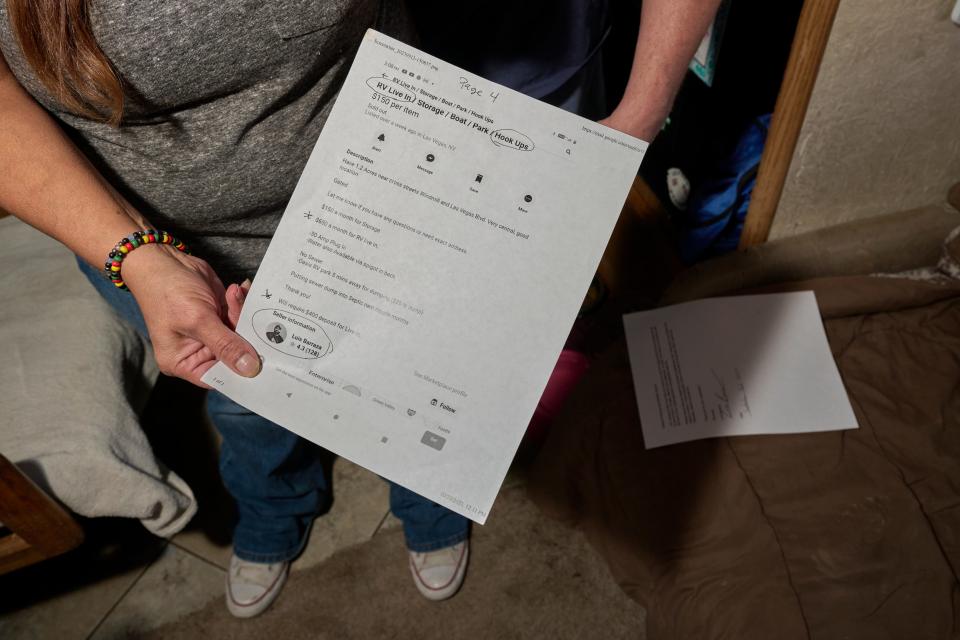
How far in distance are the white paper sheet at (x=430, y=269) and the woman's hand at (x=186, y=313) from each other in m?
0.02

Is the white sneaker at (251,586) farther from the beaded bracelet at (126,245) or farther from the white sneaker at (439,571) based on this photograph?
the beaded bracelet at (126,245)

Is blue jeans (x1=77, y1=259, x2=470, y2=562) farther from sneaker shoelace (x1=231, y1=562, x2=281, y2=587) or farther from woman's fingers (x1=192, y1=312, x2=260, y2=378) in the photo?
woman's fingers (x1=192, y1=312, x2=260, y2=378)

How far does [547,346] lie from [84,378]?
2.39 ft

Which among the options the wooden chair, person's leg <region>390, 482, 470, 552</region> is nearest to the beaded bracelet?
the wooden chair

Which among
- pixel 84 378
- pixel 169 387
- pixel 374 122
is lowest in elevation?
pixel 169 387

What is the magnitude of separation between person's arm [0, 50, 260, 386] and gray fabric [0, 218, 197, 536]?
1.27ft

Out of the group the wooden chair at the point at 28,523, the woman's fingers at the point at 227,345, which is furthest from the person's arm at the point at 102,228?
the wooden chair at the point at 28,523

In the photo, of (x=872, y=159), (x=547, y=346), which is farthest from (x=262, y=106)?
(x=872, y=159)

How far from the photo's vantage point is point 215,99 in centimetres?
58

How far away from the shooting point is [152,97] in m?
0.55

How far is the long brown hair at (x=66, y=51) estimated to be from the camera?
480 mm

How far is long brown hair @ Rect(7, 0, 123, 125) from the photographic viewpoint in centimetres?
48

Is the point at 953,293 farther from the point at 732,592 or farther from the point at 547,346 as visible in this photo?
the point at 547,346

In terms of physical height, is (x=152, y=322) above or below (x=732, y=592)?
above
